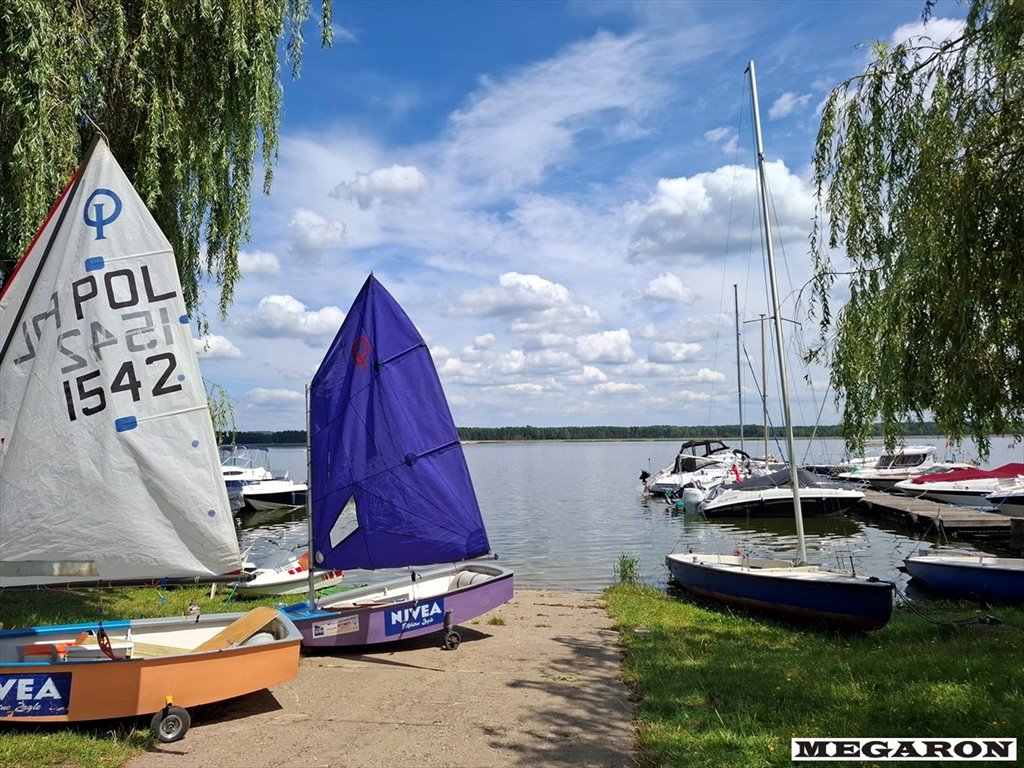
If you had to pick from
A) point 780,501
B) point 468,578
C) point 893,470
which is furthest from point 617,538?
point 893,470

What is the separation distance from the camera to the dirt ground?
582cm

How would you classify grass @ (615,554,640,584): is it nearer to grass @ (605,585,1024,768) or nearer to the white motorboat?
grass @ (605,585,1024,768)

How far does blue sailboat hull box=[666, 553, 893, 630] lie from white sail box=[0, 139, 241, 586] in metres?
8.68

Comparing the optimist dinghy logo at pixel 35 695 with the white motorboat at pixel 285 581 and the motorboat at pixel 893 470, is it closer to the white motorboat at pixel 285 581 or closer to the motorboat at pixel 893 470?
the white motorboat at pixel 285 581

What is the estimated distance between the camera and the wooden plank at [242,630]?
705 centimetres

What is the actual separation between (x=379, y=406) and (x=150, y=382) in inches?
153

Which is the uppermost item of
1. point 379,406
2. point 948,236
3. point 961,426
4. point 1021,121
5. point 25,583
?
point 1021,121

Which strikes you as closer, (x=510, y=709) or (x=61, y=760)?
(x=61, y=760)

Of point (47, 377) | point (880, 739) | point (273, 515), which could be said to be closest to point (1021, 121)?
point (880, 739)

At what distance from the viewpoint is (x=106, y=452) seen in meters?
6.11

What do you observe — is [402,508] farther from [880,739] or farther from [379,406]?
[880,739]

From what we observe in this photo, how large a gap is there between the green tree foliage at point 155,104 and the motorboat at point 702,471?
30.8 metres

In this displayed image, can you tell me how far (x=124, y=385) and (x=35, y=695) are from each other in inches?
99.3

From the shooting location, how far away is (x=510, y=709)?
7090 mm
